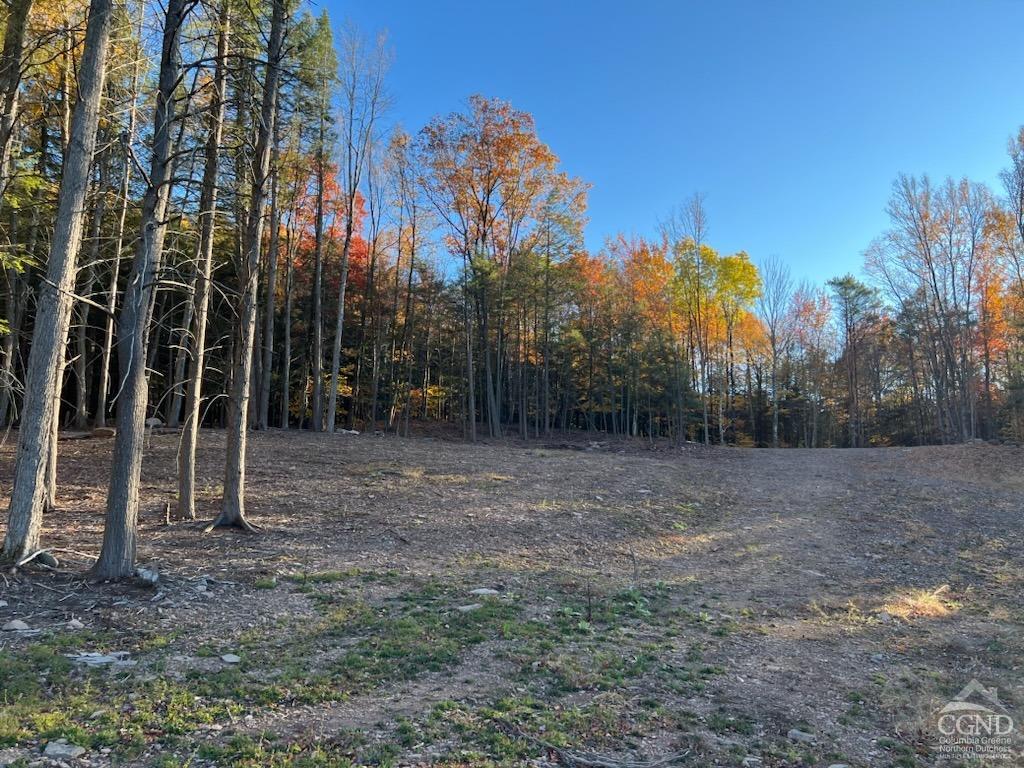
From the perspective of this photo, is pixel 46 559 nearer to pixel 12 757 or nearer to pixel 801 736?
pixel 12 757

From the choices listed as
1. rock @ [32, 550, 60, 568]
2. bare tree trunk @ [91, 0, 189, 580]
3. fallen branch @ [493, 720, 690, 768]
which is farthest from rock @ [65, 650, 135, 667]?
fallen branch @ [493, 720, 690, 768]

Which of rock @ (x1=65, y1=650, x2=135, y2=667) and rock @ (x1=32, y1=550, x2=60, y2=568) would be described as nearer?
rock @ (x1=65, y1=650, x2=135, y2=667)

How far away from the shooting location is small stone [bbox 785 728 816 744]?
3.44 metres

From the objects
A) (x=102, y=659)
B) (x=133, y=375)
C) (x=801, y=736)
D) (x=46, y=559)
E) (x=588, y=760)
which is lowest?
(x=801, y=736)

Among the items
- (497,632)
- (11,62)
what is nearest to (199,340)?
(11,62)

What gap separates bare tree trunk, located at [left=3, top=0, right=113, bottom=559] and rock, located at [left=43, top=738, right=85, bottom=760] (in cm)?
328

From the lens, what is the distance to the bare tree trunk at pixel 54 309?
205 inches

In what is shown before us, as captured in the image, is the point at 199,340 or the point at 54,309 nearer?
the point at 54,309

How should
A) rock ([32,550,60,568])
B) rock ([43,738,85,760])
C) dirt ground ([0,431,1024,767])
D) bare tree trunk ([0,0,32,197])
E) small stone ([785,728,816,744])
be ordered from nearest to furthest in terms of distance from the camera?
rock ([43,738,85,760]), dirt ground ([0,431,1024,767]), small stone ([785,728,816,744]), rock ([32,550,60,568]), bare tree trunk ([0,0,32,197])

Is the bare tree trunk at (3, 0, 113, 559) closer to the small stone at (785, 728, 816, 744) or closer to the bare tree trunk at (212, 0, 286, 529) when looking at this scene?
the bare tree trunk at (212, 0, 286, 529)

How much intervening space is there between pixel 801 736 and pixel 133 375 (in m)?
6.13

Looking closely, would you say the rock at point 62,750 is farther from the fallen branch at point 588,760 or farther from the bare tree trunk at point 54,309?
the bare tree trunk at point 54,309

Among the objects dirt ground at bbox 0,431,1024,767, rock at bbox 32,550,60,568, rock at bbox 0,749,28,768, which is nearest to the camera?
rock at bbox 0,749,28,768

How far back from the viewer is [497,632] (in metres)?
4.98
